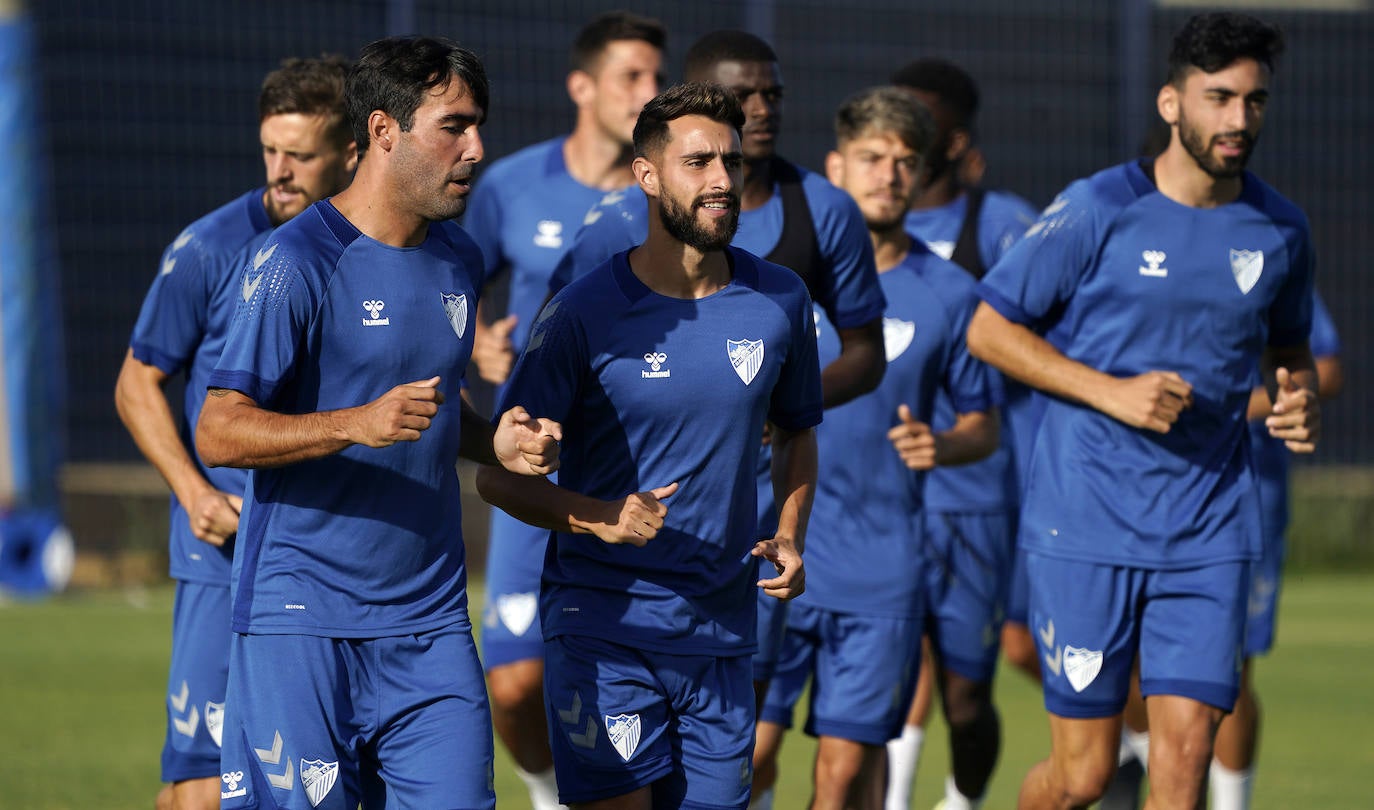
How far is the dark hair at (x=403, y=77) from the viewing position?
475cm

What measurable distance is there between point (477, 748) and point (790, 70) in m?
14.4

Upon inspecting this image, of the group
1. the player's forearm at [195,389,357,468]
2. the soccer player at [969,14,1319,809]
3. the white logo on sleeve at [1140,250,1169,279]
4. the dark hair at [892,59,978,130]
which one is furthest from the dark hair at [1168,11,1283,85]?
the player's forearm at [195,389,357,468]

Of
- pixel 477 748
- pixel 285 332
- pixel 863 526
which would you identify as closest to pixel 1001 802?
pixel 863 526

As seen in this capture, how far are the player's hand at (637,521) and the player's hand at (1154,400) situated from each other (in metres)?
1.80

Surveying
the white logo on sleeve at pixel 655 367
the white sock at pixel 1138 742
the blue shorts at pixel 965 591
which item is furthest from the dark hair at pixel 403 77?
the white sock at pixel 1138 742

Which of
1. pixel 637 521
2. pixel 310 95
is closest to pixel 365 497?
pixel 637 521

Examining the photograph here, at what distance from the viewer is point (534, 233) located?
7336 millimetres

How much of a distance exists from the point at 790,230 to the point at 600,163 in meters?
1.29

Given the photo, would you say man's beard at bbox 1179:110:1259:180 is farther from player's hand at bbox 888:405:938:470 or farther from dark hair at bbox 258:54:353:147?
dark hair at bbox 258:54:353:147

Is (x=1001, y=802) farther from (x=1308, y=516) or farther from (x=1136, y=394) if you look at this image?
(x=1308, y=516)

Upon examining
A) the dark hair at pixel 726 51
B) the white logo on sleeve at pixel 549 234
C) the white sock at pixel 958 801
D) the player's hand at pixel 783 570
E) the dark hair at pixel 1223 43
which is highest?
the dark hair at pixel 1223 43

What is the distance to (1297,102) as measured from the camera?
20.2m

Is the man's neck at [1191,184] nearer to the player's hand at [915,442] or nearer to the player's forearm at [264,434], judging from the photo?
the player's hand at [915,442]

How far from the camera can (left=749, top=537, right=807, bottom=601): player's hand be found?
4906 mm
